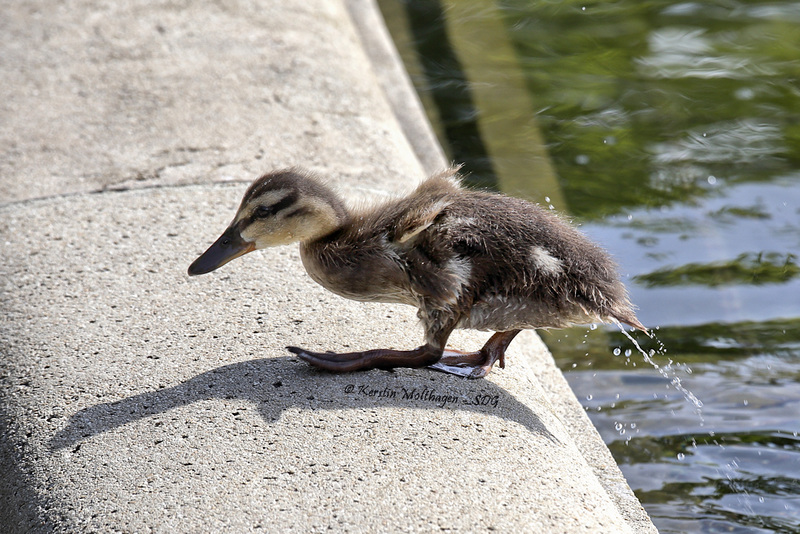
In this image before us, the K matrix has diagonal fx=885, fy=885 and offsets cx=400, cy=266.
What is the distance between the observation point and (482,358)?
377 centimetres

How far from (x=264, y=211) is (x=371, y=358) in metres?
0.73

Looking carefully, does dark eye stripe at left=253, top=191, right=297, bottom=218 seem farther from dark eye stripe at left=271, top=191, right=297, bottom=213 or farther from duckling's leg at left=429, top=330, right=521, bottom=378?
duckling's leg at left=429, top=330, right=521, bottom=378

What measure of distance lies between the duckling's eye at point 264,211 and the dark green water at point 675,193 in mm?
2004

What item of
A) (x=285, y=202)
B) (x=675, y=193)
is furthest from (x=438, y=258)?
(x=675, y=193)

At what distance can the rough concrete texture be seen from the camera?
300cm

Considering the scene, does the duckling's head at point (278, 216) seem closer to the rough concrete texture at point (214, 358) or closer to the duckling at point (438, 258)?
the duckling at point (438, 258)

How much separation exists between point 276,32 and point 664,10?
391 cm

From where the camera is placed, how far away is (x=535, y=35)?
823 cm

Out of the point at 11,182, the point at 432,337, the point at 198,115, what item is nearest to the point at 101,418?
the point at 432,337

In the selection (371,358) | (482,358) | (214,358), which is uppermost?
(214,358)

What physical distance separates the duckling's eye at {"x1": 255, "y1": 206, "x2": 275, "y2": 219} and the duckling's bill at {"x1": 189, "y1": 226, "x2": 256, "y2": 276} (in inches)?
4.8

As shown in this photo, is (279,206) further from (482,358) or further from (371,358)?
(482,358)

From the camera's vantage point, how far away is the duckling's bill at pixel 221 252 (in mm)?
3625

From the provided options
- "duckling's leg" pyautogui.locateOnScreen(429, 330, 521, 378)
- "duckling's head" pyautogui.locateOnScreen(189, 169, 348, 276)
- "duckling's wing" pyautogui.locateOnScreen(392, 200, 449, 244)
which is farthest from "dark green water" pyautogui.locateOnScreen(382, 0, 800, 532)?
"duckling's head" pyautogui.locateOnScreen(189, 169, 348, 276)
